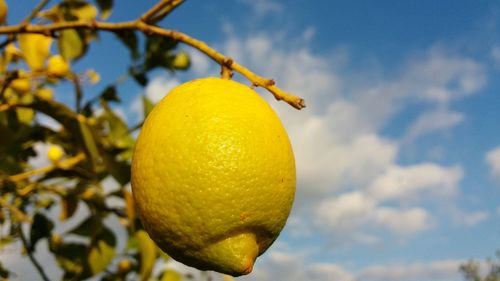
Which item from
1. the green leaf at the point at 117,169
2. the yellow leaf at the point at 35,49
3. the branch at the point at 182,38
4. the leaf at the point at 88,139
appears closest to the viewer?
the branch at the point at 182,38

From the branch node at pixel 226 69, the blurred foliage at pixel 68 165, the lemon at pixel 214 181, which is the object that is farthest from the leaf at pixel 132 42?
the lemon at pixel 214 181

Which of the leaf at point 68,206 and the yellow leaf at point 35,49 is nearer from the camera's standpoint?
the yellow leaf at point 35,49

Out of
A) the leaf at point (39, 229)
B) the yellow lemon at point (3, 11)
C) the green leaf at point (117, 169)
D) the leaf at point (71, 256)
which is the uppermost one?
the yellow lemon at point (3, 11)

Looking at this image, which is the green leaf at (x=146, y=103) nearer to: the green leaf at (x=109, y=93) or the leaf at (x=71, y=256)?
the leaf at (x=71, y=256)

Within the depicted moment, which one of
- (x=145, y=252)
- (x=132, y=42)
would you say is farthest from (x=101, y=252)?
(x=132, y=42)

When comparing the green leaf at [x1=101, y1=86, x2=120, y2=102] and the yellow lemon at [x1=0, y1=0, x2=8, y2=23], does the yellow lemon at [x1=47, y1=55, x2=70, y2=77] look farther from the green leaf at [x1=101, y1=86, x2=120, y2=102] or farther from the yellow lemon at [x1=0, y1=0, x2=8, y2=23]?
the yellow lemon at [x1=0, y1=0, x2=8, y2=23]

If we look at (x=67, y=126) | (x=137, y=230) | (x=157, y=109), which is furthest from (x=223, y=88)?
(x=137, y=230)

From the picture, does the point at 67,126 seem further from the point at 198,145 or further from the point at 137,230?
the point at 198,145
